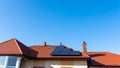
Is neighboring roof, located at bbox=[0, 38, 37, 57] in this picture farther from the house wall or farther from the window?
the house wall

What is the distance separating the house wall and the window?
111 centimetres

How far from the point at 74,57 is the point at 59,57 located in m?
1.69

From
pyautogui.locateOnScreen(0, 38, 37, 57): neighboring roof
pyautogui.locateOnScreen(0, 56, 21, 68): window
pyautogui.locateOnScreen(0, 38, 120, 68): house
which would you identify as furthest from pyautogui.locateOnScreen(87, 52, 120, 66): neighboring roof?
pyautogui.locateOnScreen(0, 56, 21, 68): window

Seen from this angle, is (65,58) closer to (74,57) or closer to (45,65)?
(74,57)

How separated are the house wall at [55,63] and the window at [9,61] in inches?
43.8

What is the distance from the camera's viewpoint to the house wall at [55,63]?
52.0 feet

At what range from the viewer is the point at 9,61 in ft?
48.0

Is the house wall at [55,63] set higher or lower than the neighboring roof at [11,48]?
lower

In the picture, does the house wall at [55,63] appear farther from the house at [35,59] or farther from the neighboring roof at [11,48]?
the neighboring roof at [11,48]

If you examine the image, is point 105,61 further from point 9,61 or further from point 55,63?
point 9,61

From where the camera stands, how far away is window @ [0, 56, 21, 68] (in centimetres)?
1440

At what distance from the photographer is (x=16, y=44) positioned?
16656 mm

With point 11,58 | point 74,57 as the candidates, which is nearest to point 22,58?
point 11,58

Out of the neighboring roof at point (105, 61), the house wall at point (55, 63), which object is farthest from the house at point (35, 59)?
the neighboring roof at point (105, 61)
